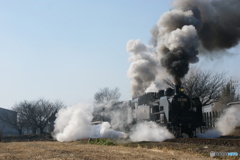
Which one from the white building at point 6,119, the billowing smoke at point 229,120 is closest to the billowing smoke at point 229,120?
the billowing smoke at point 229,120

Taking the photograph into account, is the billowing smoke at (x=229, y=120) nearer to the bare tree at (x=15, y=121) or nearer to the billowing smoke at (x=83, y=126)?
the billowing smoke at (x=83, y=126)

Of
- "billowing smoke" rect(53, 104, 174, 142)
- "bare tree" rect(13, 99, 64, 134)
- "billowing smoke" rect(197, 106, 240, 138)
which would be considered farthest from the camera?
"bare tree" rect(13, 99, 64, 134)

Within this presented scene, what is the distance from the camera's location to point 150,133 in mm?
24281

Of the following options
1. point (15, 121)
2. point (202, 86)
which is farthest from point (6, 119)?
point (202, 86)

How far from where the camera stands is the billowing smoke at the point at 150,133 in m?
24.0

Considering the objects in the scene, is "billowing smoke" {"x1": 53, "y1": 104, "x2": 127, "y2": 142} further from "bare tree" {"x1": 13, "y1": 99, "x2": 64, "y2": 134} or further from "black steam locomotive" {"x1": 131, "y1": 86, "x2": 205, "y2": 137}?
"bare tree" {"x1": 13, "y1": 99, "x2": 64, "y2": 134}

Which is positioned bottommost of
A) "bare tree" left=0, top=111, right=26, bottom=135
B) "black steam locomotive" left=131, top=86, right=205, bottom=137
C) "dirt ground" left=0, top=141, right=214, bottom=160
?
"dirt ground" left=0, top=141, right=214, bottom=160

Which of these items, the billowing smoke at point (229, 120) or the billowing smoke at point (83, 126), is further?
the billowing smoke at point (229, 120)

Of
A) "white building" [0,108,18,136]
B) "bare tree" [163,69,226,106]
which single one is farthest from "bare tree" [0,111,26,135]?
"bare tree" [163,69,226,106]

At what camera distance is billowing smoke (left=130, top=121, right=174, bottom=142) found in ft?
78.6

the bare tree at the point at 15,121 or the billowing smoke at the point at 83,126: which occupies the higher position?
the bare tree at the point at 15,121

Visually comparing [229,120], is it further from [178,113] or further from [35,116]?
[35,116]

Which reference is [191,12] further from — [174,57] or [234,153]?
[234,153]

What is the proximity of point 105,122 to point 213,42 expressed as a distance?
41.6 feet
